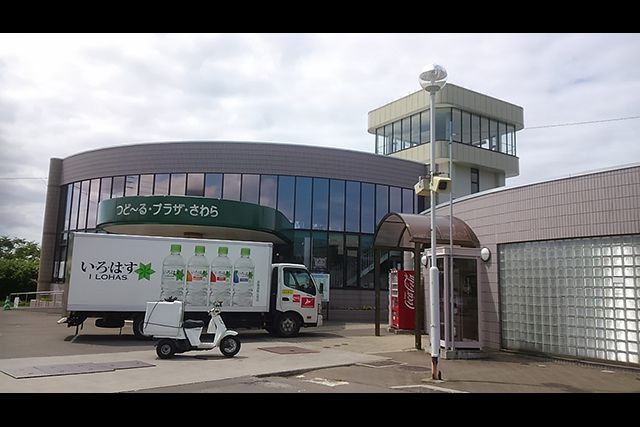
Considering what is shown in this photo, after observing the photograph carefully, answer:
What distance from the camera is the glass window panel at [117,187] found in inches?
1128

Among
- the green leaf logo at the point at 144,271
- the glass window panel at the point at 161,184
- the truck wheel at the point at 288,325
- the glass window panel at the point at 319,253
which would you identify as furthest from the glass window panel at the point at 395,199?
the green leaf logo at the point at 144,271

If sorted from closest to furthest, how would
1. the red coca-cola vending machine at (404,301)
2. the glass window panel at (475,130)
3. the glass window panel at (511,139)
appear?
the red coca-cola vending machine at (404,301) < the glass window panel at (475,130) < the glass window panel at (511,139)

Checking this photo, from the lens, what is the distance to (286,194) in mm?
27703

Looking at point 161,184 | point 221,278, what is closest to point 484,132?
point 161,184

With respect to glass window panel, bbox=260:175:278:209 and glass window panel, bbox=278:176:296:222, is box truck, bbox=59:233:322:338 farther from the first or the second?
glass window panel, bbox=260:175:278:209

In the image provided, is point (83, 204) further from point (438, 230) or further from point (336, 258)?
point (438, 230)

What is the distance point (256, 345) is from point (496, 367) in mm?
6690

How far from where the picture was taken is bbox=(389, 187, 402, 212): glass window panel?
29531 mm

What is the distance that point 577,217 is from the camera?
1189 centimetres

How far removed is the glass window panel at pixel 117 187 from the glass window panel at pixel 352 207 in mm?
12459

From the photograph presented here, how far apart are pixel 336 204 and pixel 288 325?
12215mm

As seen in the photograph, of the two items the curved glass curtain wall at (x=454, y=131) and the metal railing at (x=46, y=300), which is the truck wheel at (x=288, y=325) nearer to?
the metal railing at (x=46, y=300)

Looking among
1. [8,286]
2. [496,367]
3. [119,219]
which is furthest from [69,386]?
[8,286]
